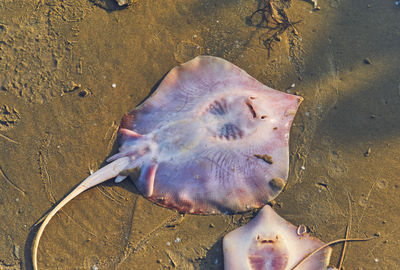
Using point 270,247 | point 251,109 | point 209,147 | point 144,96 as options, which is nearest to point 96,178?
point 144,96

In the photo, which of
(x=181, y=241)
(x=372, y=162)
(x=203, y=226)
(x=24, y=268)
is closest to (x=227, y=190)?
(x=203, y=226)

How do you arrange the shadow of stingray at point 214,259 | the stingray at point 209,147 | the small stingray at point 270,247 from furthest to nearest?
the shadow of stingray at point 214,259, the stingray at point 209,147, the small stingray at point 270,247

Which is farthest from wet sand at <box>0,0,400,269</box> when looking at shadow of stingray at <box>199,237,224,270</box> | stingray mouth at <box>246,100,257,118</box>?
stingray mouth at <box>246,100,257,118</box>

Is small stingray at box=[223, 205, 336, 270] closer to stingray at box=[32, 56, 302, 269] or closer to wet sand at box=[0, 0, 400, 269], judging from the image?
wet sand at box=[0, 0, 400, 269]

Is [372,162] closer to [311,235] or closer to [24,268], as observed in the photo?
[311,235]

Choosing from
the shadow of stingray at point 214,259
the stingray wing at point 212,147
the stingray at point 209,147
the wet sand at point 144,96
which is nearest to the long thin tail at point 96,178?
the stingray at point 209,147

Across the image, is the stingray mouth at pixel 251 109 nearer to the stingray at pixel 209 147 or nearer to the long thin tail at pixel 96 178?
the stingray at pixel 209 147

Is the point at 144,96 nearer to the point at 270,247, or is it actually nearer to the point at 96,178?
the point at 96,178
